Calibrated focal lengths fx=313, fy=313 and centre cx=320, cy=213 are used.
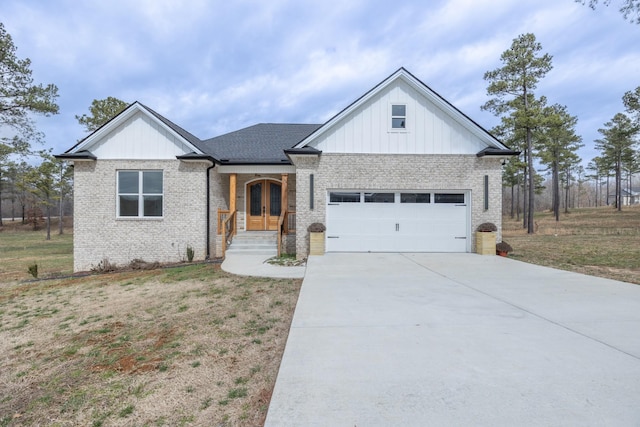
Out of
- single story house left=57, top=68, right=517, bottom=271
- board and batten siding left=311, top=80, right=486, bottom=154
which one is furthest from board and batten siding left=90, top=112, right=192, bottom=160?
board and batten siding left=311, top=80, right=486, bottom=154

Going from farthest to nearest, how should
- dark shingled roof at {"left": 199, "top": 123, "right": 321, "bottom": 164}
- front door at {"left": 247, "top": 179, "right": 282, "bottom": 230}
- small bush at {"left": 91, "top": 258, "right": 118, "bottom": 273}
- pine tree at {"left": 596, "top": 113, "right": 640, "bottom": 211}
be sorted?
pine tree at {"left": 596, "top": 113, "right": 640, "bottom": 211} → front door at {"left": 247, "top": 179, "right": 282, "bottom": 230} → dark shingled roof at {"left": 199, "top": 123, "right": 321, "bottom": 164} → small bush at {"left": 91, "top": 258, "right": 118, "bottom": 273}

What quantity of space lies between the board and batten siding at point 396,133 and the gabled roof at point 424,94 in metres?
0.16

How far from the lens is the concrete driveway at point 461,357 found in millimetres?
2438

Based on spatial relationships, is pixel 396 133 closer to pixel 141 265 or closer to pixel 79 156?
pixel 141 265

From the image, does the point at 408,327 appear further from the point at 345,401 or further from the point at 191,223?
the point at 191,223

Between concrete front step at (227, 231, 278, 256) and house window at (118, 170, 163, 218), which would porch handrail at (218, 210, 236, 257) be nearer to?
concrete front step at (227, 231, 278, 256)

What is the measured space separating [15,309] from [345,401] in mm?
7451

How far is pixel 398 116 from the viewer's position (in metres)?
11.2

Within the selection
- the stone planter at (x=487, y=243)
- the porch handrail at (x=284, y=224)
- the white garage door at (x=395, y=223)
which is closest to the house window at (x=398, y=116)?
the white garage door at (x=395, y=223)

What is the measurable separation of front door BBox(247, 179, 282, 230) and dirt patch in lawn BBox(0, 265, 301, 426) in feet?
22.6

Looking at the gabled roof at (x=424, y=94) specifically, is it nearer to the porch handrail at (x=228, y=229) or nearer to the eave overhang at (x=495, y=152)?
the eave overhang at (x=495, y=152)

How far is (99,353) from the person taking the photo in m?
3.95

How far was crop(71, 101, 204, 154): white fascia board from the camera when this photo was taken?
37.0ft

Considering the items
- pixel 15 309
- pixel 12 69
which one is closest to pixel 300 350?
pixel 15 309
